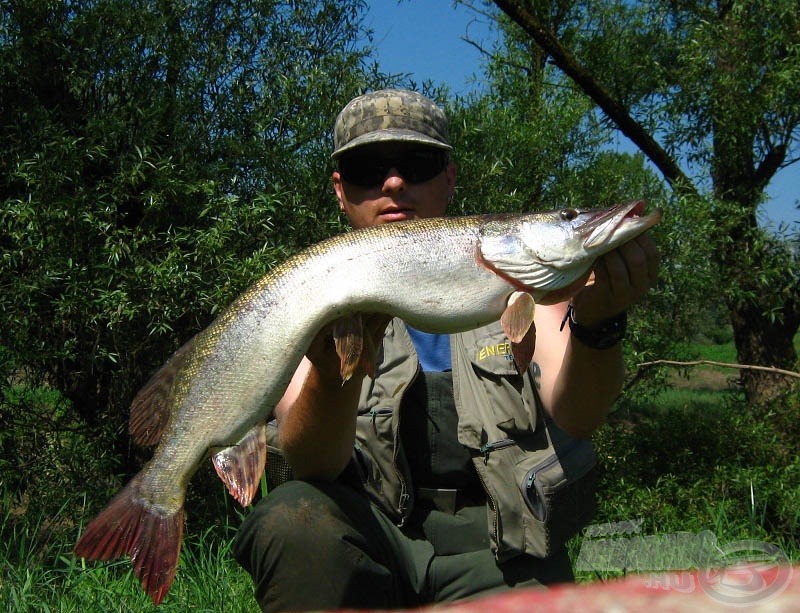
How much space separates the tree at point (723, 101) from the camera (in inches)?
250

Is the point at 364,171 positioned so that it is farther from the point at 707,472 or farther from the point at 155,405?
the point at 707,472

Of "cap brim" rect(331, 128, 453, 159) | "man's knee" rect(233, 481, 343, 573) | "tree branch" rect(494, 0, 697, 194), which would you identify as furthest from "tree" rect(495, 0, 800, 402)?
"man's knee" rect(233, 481, 343, 573)

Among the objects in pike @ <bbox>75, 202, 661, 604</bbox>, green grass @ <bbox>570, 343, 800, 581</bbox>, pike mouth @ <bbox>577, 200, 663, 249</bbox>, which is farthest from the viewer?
green grass @ <bbox>570, 343, 800, 581</bbox>

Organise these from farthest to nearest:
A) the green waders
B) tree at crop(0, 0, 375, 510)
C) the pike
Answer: tree at crop(0, 0, 375, 510), the green waders, the pike

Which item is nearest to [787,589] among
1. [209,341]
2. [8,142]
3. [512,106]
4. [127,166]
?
[209,341]

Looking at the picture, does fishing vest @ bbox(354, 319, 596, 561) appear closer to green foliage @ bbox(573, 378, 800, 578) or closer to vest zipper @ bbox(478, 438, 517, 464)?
vest zipper @ bbox(478, 438, 517, 464)

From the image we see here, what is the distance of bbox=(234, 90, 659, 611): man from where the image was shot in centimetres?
267

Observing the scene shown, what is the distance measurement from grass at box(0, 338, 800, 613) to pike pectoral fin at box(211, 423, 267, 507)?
1.49 m

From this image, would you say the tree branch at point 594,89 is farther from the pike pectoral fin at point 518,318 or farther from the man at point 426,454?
the pike pectoral fin at point 518,318

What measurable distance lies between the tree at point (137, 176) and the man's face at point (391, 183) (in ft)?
4.90

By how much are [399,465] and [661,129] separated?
496cm

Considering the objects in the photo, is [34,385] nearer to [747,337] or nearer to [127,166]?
[127,166]

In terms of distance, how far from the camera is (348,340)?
246 centimetres

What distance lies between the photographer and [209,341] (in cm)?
240
